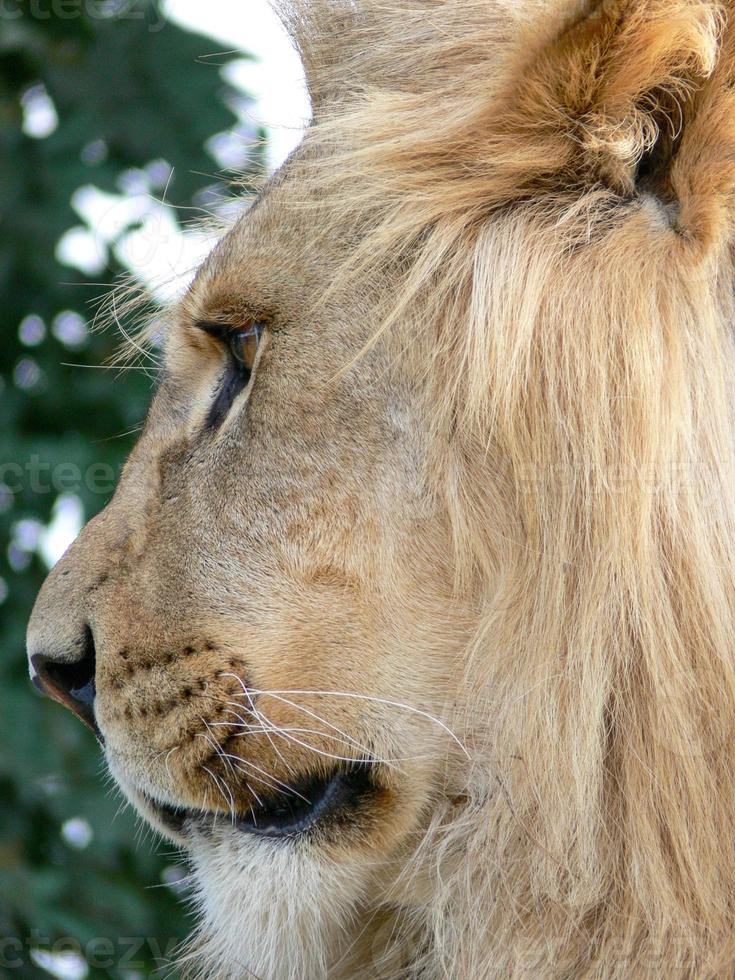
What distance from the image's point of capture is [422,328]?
141 centimetres

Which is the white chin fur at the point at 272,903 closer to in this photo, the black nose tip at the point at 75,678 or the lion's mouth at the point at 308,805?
the lion's mouth at the point at 308,805

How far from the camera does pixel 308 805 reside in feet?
4.99

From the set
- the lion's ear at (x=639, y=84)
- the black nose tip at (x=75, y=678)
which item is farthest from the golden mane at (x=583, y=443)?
the black nose tip at (x=75, y=678)

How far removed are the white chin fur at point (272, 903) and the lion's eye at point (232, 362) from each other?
1.84 feet

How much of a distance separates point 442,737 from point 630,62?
0.77m

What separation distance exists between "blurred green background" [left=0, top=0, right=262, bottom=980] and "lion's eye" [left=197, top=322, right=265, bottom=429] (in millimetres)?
967

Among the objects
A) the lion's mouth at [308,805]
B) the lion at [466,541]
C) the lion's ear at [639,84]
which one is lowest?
the lion's mouth at [308,805]

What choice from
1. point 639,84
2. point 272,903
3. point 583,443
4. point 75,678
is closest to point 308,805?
point 272,903

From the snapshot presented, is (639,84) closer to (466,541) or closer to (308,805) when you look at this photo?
(466,541)

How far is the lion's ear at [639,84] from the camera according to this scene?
4.02ft

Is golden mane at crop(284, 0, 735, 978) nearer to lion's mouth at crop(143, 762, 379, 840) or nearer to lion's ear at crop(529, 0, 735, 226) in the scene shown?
lion's ear at crop(529, 0, 735, 226)

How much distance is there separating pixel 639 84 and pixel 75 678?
3.41ft

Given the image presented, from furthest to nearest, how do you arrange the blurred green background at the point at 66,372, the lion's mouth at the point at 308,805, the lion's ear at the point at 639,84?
the blurred green background at the point at 66,372
the lion's mouth at the point at 308,805
the lion's ear at the point at 639,84

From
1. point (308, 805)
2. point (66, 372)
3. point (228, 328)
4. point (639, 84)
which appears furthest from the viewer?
point (66, 372)
